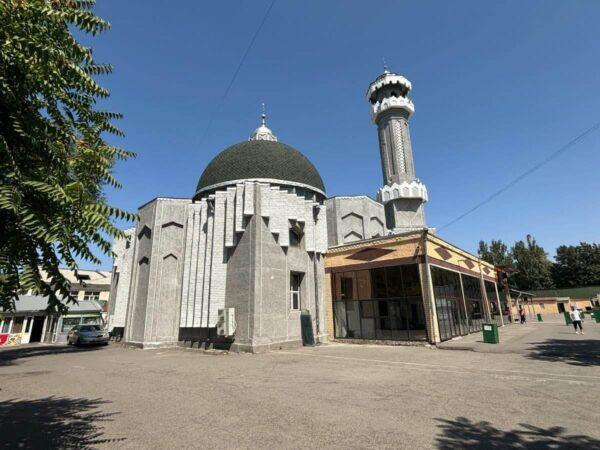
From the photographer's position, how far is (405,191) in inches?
1224

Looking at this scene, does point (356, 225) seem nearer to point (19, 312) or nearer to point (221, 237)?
point (221, 237)

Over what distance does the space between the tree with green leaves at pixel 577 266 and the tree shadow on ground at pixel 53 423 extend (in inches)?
3441

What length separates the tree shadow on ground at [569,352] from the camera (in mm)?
12298

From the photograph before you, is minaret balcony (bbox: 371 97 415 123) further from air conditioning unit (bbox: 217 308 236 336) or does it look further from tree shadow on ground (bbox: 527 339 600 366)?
air conditioning unit (bbox: 217 308 236 336)

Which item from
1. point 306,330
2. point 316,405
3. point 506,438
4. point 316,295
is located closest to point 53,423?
point 316,405

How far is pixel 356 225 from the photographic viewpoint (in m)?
30.0

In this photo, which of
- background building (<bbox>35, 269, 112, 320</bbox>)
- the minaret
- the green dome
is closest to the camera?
the green dome

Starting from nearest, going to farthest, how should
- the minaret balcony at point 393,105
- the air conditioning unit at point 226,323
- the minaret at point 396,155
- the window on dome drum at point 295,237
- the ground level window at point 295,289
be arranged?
1. the air conditioning unit at point 226,323
2. the ground level window at point 295,289
3. the window on dome drum at point 295,237
4. the minaret at point 396,155
5. the minaret balcony at point 393,105

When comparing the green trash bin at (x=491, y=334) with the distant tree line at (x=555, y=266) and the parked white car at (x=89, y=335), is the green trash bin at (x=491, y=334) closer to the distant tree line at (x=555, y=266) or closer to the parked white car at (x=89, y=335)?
the parked white car at (x=89, y=335)

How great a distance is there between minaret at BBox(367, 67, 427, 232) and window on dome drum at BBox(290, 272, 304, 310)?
13.7 m

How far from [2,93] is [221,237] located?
17796 mm

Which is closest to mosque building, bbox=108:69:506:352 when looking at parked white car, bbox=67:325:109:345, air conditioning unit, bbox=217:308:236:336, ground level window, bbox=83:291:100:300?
air conditioning unit, bbox=217:308:236:336

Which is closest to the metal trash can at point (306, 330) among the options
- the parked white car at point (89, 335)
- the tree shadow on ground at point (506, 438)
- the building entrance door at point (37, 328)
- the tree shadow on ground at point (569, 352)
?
the tree shadow on ground at point (569, 352)

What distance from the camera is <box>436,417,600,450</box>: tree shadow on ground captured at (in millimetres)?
5195
